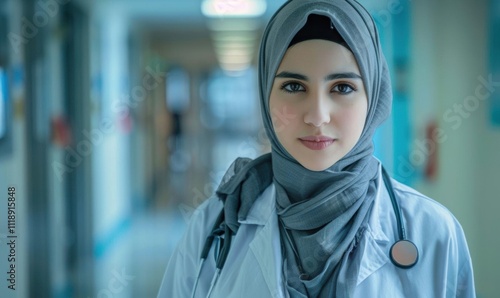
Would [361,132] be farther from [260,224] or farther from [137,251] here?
[137,251]

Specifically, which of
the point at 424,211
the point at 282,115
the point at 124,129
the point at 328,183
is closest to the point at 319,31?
the point at 282,115

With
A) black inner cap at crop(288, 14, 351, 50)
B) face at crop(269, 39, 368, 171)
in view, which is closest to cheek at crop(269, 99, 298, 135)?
face at crop(269, 39, 368, 171)

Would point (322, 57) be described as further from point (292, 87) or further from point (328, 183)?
point (328, 183)

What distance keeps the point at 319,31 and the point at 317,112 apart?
0.48 ft

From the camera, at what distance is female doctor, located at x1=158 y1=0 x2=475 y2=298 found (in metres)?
0.93

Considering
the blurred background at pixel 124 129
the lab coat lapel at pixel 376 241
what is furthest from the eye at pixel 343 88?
the blurred background at pixel 124 129

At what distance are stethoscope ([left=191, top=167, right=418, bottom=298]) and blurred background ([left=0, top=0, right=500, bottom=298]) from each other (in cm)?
35

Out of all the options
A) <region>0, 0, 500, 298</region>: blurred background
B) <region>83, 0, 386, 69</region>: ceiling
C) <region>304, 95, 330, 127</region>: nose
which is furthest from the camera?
<region>83, 0, 386, 69</region>: ceiling

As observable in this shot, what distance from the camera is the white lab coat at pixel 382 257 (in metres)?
0.96

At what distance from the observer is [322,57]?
3.03 feet

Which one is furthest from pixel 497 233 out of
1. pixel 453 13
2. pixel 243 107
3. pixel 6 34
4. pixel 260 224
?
pixel 243 107

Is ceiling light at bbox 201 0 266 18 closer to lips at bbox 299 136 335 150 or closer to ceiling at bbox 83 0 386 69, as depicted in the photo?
ceiling at bbox 83 0 386 69

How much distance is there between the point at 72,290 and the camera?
3.38m

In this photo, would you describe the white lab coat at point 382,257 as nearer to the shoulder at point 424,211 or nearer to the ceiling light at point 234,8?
the shoulder at point 424,211
